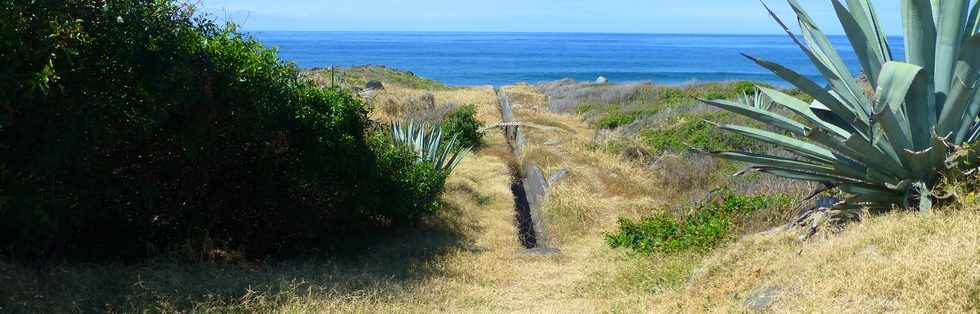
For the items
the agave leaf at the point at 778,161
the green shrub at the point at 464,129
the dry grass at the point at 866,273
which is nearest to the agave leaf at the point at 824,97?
the agave leaf at the point at 778,161

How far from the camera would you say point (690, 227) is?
8766mm

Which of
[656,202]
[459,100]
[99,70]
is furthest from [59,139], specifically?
[459,100]

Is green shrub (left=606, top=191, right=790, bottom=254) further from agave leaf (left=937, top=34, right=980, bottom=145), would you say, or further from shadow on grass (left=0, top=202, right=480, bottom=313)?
agave leaf (left=937, top=34, right=980, bottom=145)

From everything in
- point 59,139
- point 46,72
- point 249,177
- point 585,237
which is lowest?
point 585,237

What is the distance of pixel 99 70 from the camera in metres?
5.98

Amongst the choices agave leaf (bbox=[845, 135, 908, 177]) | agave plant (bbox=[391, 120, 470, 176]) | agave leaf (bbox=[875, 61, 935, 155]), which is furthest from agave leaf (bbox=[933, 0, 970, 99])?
agave plant (bbox=[391, 120, 470, 176])

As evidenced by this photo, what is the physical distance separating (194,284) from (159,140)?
152cm

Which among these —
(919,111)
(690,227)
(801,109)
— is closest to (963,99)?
(919,111)

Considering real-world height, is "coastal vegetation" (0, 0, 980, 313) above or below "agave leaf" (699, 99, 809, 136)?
below

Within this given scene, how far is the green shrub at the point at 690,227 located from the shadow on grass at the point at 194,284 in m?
2.35

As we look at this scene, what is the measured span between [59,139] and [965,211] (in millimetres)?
5908

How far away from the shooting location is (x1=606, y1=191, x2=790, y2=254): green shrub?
8.42 m

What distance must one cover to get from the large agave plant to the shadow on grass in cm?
320

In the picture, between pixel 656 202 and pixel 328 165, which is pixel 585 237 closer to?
pixel 656 202
